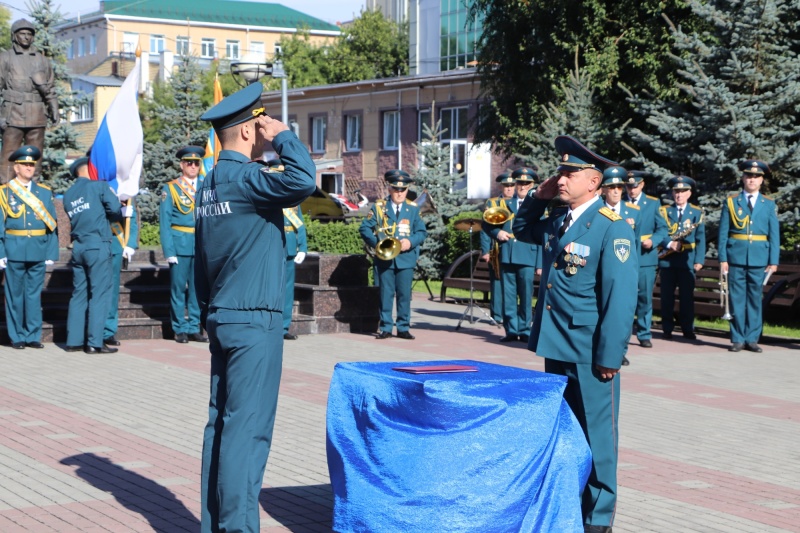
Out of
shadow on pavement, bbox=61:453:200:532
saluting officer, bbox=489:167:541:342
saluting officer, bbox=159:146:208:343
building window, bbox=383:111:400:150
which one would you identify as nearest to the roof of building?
building window, bbox=383:111:400:150

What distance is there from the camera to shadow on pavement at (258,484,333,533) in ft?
19.6


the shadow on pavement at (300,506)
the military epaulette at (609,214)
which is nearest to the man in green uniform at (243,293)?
the shadow on pavement at (300,506)

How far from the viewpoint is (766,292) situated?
16062mm

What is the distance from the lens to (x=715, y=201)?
17109mm

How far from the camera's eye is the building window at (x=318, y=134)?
167ft

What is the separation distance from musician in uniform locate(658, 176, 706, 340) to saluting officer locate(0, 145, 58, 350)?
760 cm

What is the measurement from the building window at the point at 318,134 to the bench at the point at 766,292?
34.6 m

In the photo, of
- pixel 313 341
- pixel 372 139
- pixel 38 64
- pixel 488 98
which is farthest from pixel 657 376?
pixel 372 139

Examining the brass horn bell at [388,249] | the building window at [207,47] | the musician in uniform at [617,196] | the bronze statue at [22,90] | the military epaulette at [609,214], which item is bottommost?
the brass horn bell at [388,249]

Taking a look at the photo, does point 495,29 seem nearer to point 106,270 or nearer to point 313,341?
point 313,341

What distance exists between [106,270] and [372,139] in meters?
35.1

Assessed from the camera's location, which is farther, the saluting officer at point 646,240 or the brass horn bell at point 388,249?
the brass horn bell at point 388,249

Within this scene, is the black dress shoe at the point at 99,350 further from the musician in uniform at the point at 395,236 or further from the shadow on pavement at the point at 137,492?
the shadow on pavement at the point at 137,492

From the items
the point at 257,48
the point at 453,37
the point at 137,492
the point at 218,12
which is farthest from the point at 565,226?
the point at 257,48
